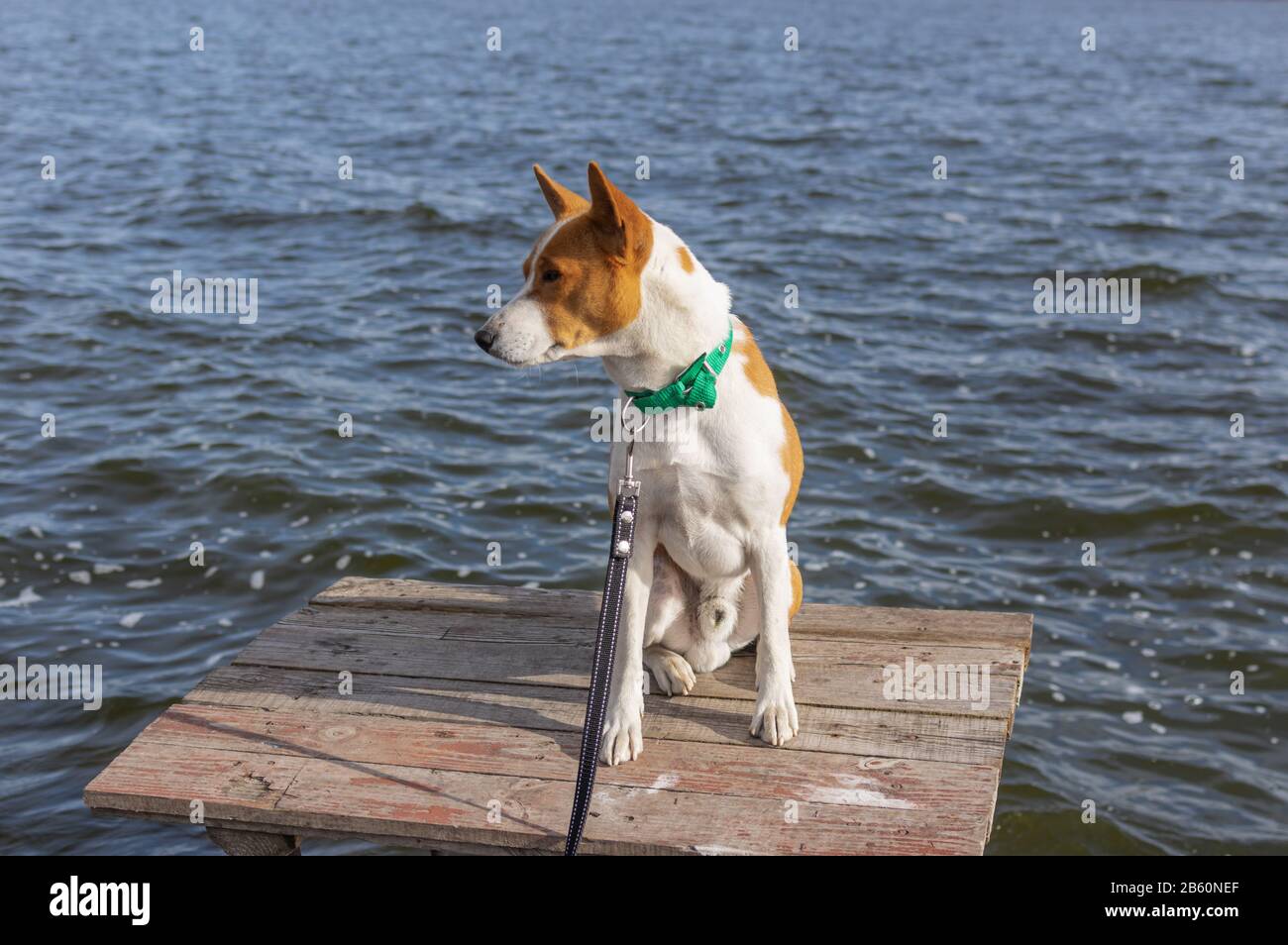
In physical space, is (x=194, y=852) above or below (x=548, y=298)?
below

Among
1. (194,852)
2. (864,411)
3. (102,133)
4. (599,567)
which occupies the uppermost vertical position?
(102,133)

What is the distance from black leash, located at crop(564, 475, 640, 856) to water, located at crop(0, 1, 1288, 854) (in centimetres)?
81

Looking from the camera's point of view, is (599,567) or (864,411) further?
(864,411)

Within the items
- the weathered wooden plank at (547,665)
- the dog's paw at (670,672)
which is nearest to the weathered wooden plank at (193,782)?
the weathered wooden plank at (547,665)

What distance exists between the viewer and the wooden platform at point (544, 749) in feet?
12.6

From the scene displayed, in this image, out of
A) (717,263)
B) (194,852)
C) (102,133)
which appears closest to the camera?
(194,852)

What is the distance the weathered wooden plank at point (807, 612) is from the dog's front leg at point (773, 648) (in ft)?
2.55

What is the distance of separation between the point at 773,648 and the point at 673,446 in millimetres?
744

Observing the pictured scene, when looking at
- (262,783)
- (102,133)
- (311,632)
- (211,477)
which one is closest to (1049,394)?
(211,477)

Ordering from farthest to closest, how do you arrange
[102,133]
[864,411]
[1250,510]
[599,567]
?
[102,133] → [864,411] → [1250,510] → [599,567]

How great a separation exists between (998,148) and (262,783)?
1576cm

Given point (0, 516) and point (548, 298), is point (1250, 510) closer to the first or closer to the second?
point (548, 298)

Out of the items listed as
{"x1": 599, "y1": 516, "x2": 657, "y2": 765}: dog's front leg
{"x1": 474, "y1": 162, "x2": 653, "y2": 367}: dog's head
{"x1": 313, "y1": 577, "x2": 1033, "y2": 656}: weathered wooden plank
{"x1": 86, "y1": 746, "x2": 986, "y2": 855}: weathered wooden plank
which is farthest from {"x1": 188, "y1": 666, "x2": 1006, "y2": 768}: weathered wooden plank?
{"x1": 474, "y1": 162, "x2": 653, "y2": 367}: dog's head

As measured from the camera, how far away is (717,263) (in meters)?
12.4
